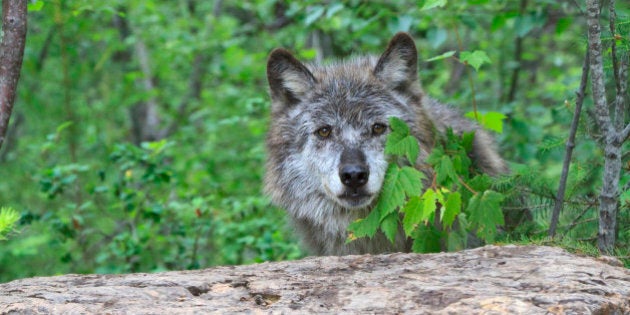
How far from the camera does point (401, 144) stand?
4367mm

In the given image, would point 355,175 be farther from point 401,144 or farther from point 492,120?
point 492,120

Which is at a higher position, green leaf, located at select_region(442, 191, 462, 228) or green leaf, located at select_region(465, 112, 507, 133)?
green leaf, located at select_region(465, 112, 507, 133)

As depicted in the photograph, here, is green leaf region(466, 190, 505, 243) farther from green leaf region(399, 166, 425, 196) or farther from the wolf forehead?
the wolf forehead

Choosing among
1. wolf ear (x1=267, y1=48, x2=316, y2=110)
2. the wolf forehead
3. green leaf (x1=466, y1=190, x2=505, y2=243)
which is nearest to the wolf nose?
the wolf forehead

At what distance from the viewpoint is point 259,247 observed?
21.1ft

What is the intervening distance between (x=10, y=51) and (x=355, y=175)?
7.19 feet

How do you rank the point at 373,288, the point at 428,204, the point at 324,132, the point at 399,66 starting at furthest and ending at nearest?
the point at 399,66
the point at 324,132
the point at 428,204
the point at 373,288

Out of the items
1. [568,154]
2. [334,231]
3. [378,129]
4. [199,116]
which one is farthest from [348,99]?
[199,116]

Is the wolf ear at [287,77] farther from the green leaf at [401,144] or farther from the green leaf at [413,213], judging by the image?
the green leaf at [413,213]

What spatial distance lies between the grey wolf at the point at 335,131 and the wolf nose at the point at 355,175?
0.30 ft

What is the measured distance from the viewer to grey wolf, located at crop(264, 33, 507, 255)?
5.17m

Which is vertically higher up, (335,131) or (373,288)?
(335,131)

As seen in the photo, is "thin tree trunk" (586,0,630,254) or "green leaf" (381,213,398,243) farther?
"green leaf" (381,213,398,243)

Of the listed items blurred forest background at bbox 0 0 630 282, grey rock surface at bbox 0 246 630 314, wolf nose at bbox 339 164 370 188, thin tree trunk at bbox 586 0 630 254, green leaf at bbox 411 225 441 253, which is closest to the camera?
grey rock surface at bbox 0 246 630 314
